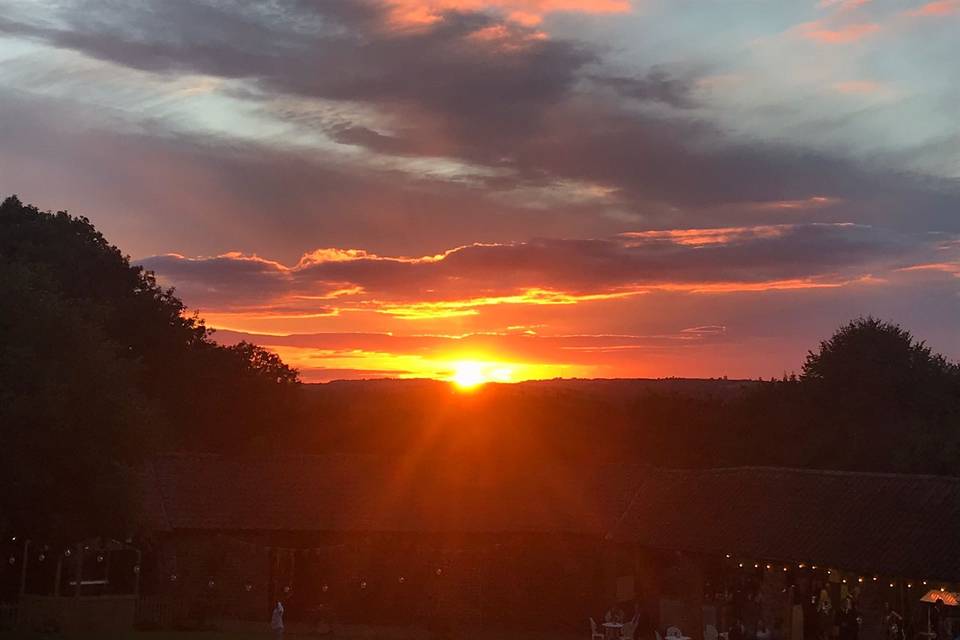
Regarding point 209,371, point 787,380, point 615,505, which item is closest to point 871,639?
point 615,505

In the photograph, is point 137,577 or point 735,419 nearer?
point 137,577

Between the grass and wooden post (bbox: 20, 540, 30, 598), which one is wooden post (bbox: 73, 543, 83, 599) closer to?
wooden post (bbox: 20, 540, 30, 598)

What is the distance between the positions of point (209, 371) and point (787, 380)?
3714 centimetres

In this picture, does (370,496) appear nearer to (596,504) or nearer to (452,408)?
(596,504)

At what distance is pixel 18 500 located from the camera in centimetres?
2720

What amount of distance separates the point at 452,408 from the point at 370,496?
39.7 meters

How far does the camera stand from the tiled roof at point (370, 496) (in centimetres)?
3816

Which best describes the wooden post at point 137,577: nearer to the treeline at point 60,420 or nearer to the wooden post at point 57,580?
the wooden post at point 57,580

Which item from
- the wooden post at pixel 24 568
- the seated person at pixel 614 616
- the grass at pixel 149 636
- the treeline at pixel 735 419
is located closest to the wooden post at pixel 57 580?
the wooden post at pixel 24 568

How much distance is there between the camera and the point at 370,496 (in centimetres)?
4006

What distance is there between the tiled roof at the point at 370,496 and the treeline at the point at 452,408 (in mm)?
1577

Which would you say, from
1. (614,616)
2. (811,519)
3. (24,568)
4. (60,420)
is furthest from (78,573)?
(811,519)

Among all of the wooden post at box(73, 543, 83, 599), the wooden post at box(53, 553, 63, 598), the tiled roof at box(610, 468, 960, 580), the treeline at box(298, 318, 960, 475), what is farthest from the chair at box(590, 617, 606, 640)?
the treeline at box(298, 318, 960, 475)

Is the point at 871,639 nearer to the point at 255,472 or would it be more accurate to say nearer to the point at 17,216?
the point at 255,472
